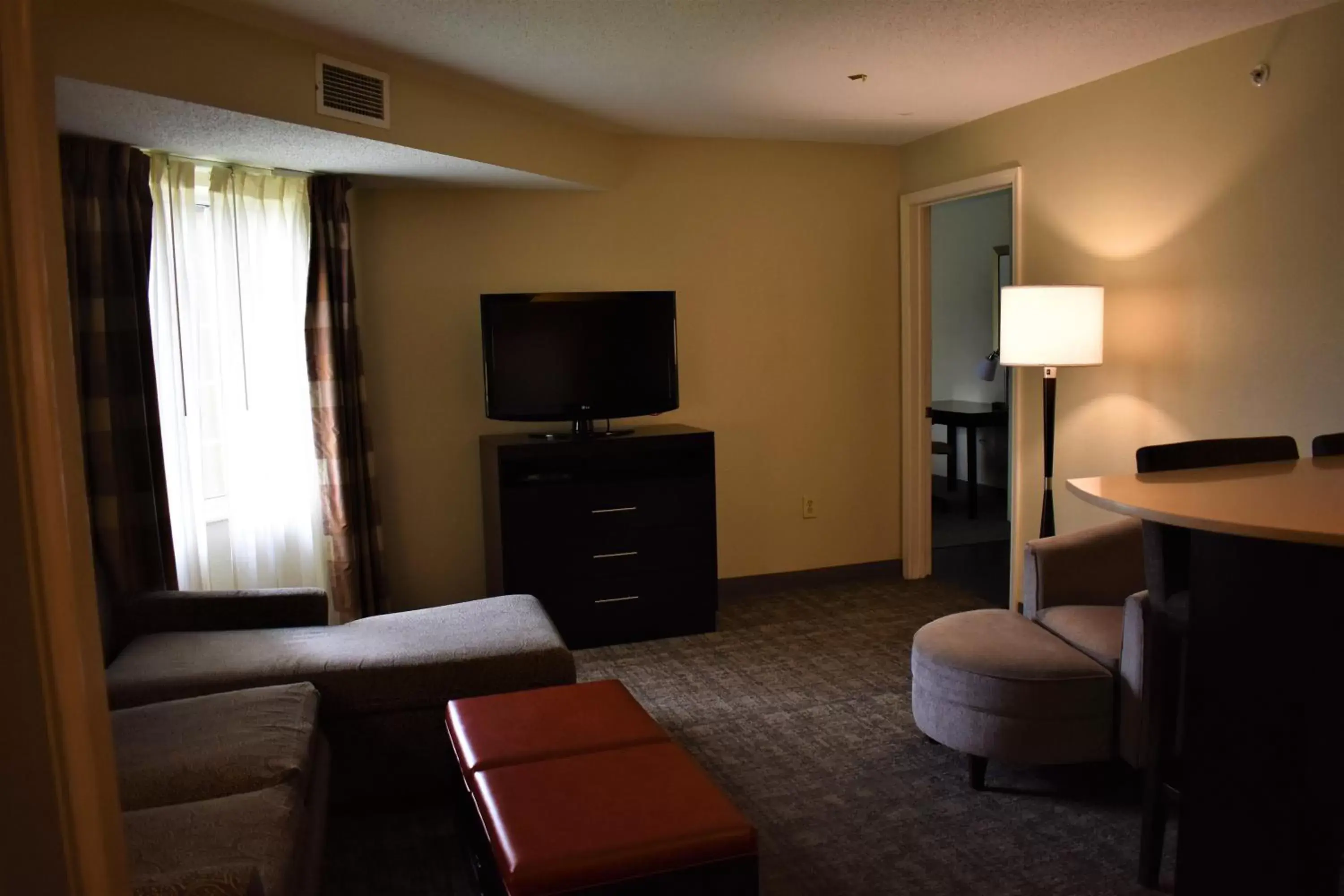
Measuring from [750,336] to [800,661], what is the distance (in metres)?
1.79

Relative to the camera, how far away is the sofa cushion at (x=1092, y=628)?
284 cm

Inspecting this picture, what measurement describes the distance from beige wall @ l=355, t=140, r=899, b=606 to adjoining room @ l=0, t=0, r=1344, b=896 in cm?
2

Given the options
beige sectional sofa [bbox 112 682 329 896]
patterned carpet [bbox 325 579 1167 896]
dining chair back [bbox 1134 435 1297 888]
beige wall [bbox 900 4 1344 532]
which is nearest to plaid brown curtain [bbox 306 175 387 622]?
patterned carpet [bbox 325 579 1167 896]

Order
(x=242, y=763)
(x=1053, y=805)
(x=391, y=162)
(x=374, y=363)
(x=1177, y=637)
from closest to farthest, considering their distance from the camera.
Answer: (x=242, y=763) < (x=1177, y=637) < (x=1053, y=805) < (x=391, y=162) < (x=374, y=363)

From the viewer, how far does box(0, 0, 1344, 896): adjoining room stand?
186cm

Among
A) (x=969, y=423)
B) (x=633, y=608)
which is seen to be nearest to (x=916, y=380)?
(x=969, y=423)

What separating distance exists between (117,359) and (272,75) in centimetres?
109

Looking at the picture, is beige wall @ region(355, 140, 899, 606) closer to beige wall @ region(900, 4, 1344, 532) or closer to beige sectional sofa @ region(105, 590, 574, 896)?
beige wall @ region(900, 4, 1344, 532)

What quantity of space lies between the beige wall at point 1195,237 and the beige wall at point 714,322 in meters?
1.02

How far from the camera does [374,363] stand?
446cm

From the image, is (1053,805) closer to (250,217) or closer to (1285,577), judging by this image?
(1285,577)

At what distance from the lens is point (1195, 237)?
11.9 feet

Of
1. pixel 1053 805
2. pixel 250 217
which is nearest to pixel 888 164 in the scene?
pixel 250 217

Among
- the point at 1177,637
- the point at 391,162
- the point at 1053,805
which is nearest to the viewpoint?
the point at 1177,637
